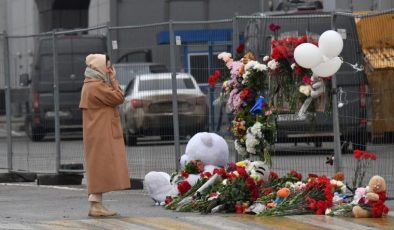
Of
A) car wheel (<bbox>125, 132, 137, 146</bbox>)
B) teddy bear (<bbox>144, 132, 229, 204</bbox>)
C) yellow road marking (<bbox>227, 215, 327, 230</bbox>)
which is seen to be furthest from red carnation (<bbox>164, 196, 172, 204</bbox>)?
car wheel (<bbox>125, 132, 137, 146</bbox>)

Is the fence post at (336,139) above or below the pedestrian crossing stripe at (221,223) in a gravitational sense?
above

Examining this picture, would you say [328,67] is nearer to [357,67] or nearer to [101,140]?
[357,67]

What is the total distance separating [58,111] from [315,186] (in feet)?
19.8

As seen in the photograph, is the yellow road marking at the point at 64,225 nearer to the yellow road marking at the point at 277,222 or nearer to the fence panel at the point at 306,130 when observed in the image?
the yellow road marking at the point at 277,222

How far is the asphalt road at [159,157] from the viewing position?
Result: 13.5 m

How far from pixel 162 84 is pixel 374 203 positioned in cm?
454

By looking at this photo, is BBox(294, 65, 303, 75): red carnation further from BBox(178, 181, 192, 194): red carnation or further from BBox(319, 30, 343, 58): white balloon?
BBox(178, 181, 192, 194): red carnation

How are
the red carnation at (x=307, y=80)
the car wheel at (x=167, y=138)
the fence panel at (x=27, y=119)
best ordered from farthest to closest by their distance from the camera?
the fence panel at (x=27, y=119) < the car wheel at (x=167, y=138) < the red carnation at (x=307, y=80)

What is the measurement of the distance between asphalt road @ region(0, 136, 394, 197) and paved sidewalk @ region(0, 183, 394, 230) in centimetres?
57

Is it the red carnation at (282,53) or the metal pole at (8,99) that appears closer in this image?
the red carnation at (282,53)

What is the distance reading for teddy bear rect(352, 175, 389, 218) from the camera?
12164 millimetres

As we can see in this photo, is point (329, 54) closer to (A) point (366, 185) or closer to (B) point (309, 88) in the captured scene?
(B) point (309, 88)

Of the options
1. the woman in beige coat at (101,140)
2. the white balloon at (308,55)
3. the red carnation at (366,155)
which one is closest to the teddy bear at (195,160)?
the woman in beige coat at (101,140)

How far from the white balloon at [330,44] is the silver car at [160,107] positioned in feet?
9.70
